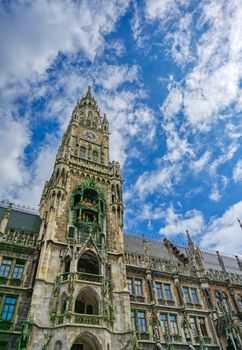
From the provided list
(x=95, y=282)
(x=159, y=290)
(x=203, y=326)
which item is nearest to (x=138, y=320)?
(x=159, y=290)

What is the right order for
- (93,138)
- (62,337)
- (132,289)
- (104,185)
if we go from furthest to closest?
(93,138) → (104,185) → (132,289) → (62,337)

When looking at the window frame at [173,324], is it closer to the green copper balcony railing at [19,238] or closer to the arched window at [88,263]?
the arched window at [88,263]

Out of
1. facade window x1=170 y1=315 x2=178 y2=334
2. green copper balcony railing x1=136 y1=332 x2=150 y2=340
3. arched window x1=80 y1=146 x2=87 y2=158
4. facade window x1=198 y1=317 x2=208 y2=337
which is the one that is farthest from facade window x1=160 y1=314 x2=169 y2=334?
arched window x1=80 y1=146 x2=87 y2=158

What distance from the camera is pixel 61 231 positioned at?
27609 mm

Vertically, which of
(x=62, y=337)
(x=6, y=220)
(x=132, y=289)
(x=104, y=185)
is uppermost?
(x=104, y=185)

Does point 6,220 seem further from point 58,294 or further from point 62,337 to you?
point 62,337

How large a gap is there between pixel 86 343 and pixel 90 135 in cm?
2896

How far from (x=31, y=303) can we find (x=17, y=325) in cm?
201

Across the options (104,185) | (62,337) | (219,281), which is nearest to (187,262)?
(219,281)

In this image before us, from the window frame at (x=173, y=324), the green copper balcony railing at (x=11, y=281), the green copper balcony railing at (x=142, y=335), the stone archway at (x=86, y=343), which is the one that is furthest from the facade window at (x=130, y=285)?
the green copper balcony railing at (x=11, y=281)

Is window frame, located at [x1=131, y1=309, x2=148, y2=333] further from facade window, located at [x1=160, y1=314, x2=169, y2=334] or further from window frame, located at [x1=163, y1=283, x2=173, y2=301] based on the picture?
window frame, located at [x1=163, y1=283, x2=173, y2=301]

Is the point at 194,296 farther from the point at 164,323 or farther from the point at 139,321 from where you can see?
the point at 139,321

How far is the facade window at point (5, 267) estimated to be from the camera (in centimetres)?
2395

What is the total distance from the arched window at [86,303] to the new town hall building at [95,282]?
0.32 feet
